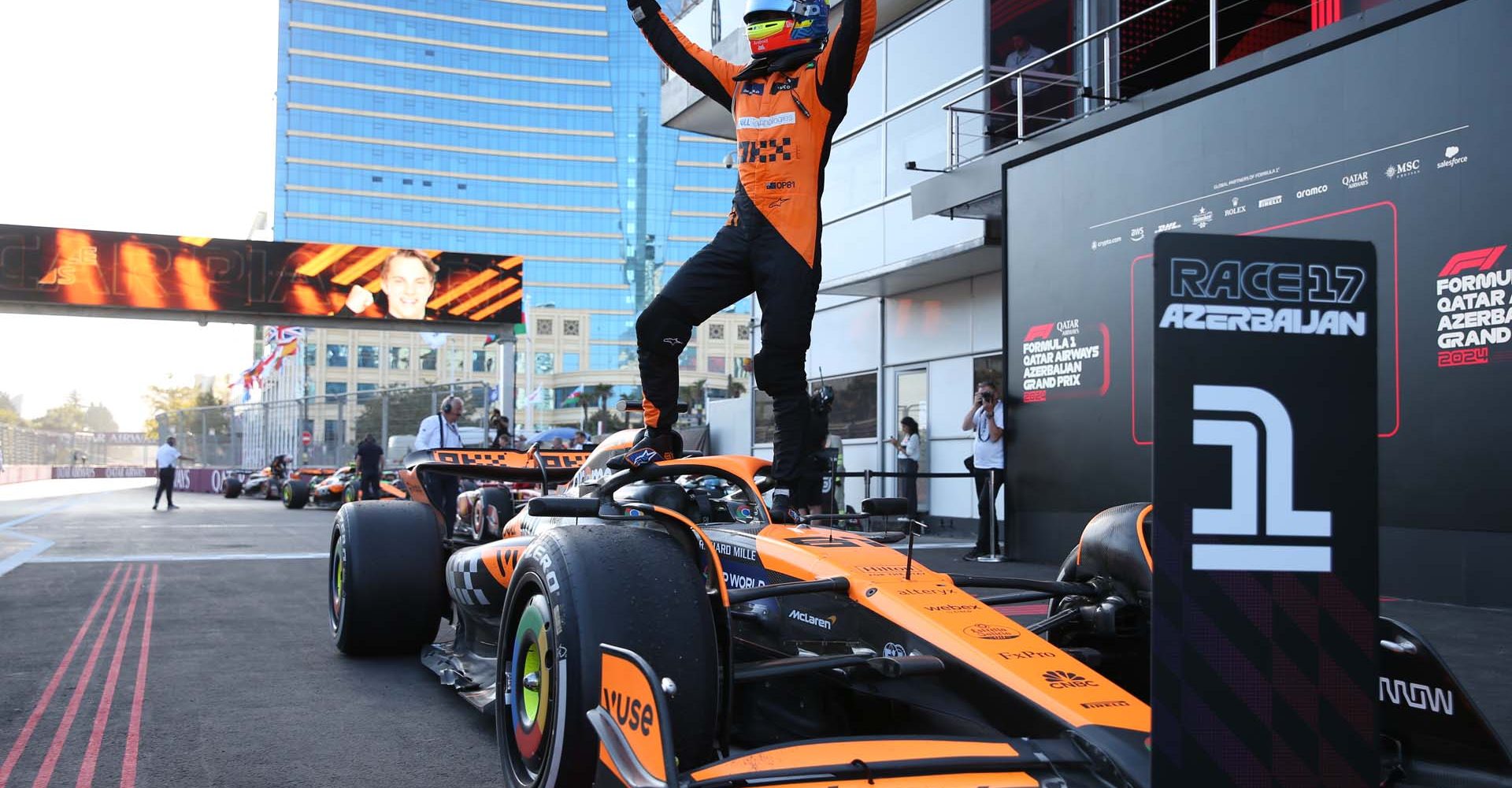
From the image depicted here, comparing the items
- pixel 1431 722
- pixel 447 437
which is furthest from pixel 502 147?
pixel 1431 722

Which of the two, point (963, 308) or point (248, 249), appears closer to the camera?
point (963, 308)

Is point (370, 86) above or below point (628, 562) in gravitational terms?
above

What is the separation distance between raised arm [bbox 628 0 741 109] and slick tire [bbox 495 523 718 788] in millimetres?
1736

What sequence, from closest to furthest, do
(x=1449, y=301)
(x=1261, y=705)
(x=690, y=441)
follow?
1. (x=1261, y=705)
2. (x=1449, y=301)
3. (x=690, y=441)

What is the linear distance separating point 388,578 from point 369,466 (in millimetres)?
13847

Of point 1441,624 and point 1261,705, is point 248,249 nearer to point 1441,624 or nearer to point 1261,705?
point 1441,624

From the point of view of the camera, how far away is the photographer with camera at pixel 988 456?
11.3m

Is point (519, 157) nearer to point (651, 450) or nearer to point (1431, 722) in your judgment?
point (651, 450)

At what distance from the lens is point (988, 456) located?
37.6 feet

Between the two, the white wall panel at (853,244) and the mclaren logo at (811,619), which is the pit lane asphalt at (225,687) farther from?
the white wall panel at (853,244)

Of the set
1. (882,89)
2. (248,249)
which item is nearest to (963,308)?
(882,89)

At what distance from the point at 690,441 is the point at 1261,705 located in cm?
2193

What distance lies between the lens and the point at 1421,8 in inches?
297

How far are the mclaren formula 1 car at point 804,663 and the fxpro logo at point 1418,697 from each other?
0.06ft
